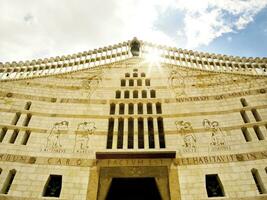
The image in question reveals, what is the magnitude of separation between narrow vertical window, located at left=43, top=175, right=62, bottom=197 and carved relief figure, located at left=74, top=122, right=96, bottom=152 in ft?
4.16

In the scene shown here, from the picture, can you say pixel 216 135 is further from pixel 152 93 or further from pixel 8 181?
pixel 8 181

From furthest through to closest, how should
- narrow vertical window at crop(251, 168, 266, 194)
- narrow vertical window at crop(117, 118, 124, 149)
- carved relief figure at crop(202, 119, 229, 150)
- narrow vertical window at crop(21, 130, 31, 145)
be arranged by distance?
narrow vertical window at crop(117, 118, 124, 149) → narrow vertical window at crop(21, 130, 31, 145) → carved relief figure at crop(202, 119, 229, 150) → narrow vertical window at crop(251, 168, 266, 194)

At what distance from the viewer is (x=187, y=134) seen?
10.5 m

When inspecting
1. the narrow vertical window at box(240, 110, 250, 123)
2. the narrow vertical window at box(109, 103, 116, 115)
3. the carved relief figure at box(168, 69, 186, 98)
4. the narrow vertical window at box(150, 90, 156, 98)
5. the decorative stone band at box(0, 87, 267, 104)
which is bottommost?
the narrow vertical window at box(240, 110, 250, 123)

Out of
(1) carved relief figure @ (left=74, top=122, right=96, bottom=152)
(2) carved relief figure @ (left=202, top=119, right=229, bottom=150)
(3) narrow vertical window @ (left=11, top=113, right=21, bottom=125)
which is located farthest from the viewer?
(3) narrow vertical window @ (left=11, top=113, right=21, bottom=125)

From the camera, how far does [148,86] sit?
12.6 meters

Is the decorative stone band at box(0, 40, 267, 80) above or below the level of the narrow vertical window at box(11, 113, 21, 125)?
above

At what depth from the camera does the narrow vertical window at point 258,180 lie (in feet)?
28.3

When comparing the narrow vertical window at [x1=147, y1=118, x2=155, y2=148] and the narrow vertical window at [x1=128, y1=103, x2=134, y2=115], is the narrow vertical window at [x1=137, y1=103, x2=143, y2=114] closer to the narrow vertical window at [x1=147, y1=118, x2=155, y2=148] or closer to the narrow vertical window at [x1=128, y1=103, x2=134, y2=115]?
the narrow vertical window at [x1=128, y1=103, x2=134, y2=115]

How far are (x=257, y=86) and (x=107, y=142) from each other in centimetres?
742

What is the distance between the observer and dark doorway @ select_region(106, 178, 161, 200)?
925 centimetres

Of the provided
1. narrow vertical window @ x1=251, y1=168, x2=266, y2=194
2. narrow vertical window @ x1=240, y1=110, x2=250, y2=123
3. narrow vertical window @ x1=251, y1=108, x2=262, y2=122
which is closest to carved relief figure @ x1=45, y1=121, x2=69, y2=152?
narrow vertical window @ x1=251, y1=168, x2=266, y2=194

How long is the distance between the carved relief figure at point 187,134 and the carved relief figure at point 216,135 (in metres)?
0.66

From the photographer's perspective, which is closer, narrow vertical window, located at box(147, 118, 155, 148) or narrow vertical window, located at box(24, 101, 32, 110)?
narrow vertical window, located at box(147, 118, 155, 148)
